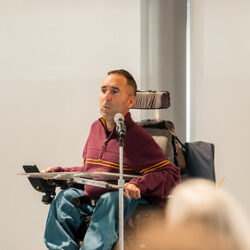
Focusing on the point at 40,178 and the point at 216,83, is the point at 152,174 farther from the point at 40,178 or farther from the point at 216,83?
the point at 216,83

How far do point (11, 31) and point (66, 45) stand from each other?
420mm

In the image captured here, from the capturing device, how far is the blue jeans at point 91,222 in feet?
7.07

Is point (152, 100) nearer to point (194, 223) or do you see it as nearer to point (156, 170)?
point (156, 170)

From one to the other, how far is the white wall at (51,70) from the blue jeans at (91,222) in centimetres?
150

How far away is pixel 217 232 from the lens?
255 centimetres

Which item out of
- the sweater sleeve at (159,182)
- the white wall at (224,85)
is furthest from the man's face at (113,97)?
the white wall at (224,85)

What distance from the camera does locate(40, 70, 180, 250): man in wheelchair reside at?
2.17m

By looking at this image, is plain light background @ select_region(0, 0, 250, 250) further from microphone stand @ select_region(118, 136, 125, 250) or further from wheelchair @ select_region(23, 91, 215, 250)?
microphone stand @ select_region(118, 136, 125, 250)

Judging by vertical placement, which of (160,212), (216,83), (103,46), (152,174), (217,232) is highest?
(103,46)

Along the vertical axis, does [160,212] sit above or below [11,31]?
below

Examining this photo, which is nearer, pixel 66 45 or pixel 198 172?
pixel 198 172

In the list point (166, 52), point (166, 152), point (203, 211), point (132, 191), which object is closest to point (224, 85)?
point (166, 52)

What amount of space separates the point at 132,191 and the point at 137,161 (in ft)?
0.74

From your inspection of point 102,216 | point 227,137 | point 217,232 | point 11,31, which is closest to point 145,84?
point 227,137
